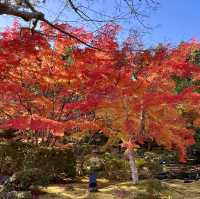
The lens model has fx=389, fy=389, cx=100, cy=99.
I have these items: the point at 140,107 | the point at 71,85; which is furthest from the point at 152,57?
the point at 71,85

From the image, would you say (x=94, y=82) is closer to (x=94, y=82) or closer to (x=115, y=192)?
(x=94, y=82)

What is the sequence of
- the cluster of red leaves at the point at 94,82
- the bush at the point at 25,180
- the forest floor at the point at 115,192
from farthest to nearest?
1. the cluster of red leaves at the point at 94,82
2. the forest floor at the point at 115,192
3. the bush at the point at 25,180

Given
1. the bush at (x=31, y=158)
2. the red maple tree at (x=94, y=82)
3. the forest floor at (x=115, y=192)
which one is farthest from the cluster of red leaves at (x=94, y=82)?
the forest floor at (x=115, y=192)

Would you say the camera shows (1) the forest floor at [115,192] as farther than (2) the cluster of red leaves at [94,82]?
No

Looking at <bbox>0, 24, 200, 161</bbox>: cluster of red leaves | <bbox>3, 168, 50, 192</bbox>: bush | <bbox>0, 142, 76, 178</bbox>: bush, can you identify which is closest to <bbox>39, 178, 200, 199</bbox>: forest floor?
<bbox>3, 168, 50, 192</bbox>: bush

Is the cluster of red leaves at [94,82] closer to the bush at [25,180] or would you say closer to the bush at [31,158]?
the bush at [31,158]

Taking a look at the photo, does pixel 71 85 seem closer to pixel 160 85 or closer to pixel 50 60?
pixel 50 60

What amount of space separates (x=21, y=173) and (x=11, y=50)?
3889 millimetres

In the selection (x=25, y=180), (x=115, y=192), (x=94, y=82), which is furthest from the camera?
(x=94, y=82)

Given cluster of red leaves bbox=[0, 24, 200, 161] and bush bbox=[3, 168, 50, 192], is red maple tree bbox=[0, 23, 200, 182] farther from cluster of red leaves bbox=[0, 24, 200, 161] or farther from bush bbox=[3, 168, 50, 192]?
bush bbox=[3, 168, 50, 192]

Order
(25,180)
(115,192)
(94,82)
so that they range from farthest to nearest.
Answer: (94,82) → (115,192) → (25,180)

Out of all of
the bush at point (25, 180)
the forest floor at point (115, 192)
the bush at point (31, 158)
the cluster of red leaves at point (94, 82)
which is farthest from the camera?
the bush at point (31, 158)

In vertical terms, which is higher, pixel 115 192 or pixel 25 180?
pixel 25 180

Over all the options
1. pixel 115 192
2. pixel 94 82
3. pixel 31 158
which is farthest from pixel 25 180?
pixel 94 82
